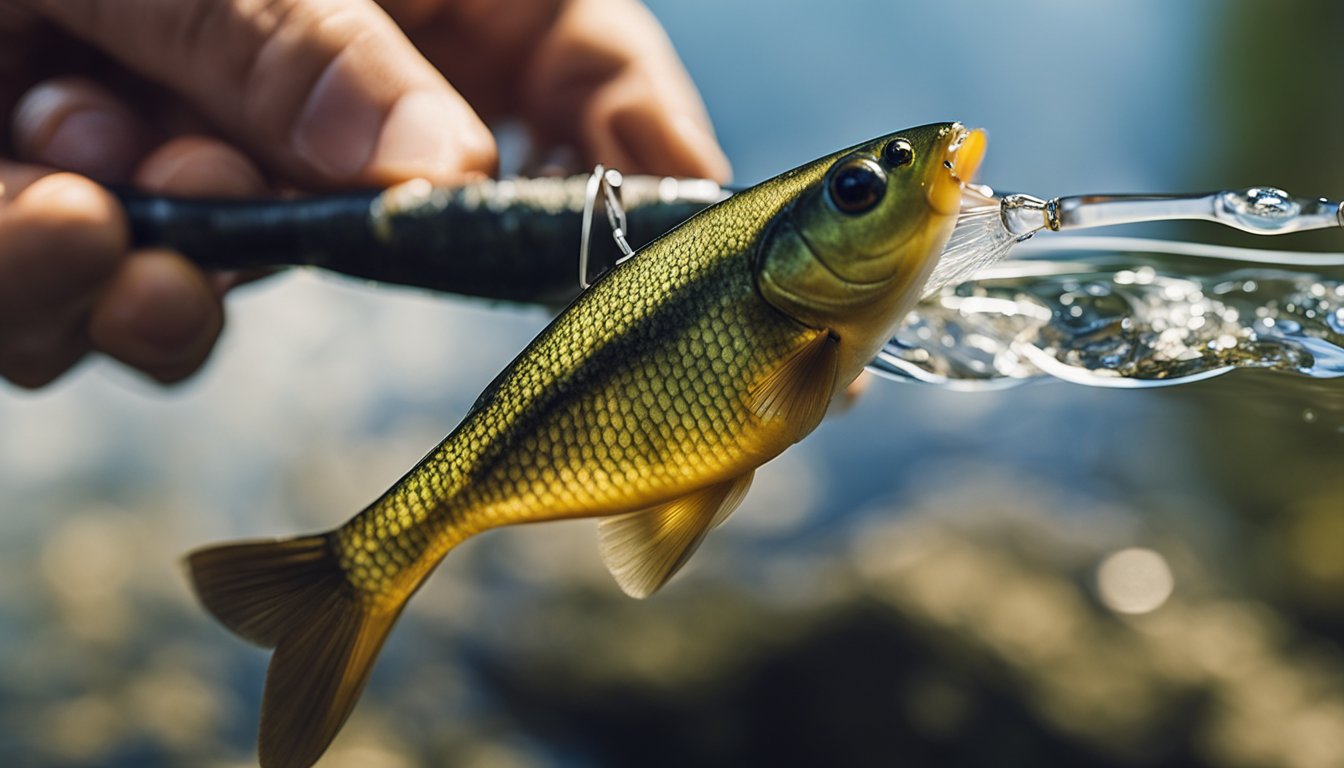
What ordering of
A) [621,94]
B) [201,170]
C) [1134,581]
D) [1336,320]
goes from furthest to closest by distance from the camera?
[1134,581], [621,94], [201,170], [1336,320]

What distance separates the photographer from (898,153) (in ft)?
1.38

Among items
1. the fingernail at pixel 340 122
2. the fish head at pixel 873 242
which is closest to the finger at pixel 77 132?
the fingernail at pixel 340 122

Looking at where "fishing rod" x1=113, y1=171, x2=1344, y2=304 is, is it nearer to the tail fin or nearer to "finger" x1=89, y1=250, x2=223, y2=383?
"finger" x1=89, y1=250, x2=223, y2=383

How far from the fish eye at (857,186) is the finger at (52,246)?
65 centimetres

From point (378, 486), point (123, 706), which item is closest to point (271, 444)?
point (378, 486)

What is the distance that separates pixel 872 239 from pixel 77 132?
996mm

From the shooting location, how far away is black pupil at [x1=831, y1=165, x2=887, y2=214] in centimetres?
42

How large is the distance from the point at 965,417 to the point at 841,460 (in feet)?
0.78

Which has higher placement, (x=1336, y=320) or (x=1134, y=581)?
(x=1336, y=320)

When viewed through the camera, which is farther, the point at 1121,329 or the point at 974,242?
the point at 1121,329

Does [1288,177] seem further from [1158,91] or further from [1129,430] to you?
[1129,430]

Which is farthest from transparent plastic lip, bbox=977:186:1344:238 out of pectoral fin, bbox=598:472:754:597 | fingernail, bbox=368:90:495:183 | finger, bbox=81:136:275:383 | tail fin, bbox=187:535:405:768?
finger, bbox=81:136:275:383

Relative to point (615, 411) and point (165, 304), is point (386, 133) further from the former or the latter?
point (615, 411)

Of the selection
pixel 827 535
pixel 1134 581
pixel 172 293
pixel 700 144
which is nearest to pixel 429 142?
pixel 172 293
